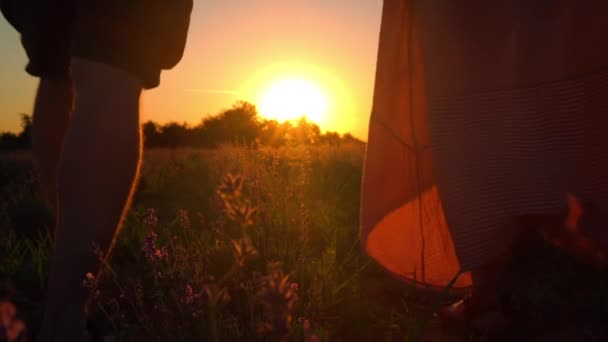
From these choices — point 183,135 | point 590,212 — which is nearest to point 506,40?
point 590,212

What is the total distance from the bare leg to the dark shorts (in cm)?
5

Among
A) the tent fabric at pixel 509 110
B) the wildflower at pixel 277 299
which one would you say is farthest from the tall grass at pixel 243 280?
the tent fabric at pixel 509 110

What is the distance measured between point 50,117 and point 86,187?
102 centimetres

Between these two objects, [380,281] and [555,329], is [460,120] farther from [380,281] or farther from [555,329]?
[380,281]

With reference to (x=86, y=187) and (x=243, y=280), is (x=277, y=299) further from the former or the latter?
(x=243, y=280)

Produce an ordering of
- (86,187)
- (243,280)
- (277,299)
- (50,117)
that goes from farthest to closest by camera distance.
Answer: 1. (50,117)
2. (243,280)
3. (86,187)
4. (277,299)

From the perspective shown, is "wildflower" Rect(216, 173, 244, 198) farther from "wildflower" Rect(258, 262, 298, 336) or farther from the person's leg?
the person's leg

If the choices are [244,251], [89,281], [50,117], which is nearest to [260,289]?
[89,281]

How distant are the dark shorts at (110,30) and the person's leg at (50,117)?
33 cm

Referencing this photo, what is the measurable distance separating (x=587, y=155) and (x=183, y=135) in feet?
136

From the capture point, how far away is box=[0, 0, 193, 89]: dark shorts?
119 centimetres

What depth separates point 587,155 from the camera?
4.08ft

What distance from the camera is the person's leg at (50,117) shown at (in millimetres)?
1957

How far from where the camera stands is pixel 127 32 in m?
1.21
